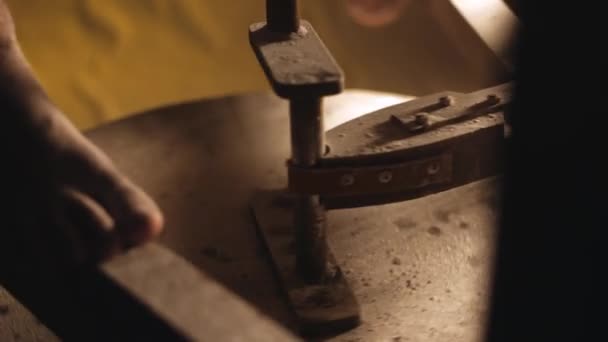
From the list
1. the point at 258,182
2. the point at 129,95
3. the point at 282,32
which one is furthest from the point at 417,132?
the point at 129,95

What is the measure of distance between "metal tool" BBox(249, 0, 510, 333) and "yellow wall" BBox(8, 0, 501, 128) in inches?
36.8

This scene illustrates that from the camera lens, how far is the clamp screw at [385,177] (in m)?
0.63

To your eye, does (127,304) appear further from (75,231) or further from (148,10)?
(148,10)

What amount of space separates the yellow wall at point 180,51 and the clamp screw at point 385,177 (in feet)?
3.27

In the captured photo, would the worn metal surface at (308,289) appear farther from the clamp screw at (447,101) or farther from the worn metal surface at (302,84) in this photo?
the clamp screw at (447,101)

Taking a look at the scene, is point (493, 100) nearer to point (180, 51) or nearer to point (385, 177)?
point (385, 177)

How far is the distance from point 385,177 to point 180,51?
1.13m

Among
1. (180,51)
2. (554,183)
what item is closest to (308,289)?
(554,183)

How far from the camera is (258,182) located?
34.6 inches

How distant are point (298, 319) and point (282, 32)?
224mm

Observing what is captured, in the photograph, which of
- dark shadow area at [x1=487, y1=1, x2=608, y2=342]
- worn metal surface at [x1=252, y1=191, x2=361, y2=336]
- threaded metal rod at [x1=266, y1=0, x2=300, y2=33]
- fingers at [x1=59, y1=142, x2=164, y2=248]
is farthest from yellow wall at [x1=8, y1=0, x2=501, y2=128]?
dark shadow area at [x1=487, y1=1, x2=608, y2=342]

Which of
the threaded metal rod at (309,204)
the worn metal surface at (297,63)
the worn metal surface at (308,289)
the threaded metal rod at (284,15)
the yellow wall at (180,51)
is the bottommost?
the yellow wall at (180,51)

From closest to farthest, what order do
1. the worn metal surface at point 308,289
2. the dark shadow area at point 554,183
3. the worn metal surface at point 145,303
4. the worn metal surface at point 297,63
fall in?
1. the dark shadow area at point 554,183
2. the worn metal surface at point 145,303
3. the worn metal surface at point 297,63
4. the worn metal surface at point 308,289

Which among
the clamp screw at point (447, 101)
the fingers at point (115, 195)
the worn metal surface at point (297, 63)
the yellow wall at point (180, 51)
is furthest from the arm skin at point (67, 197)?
the yellow wall at point (180, 51)
